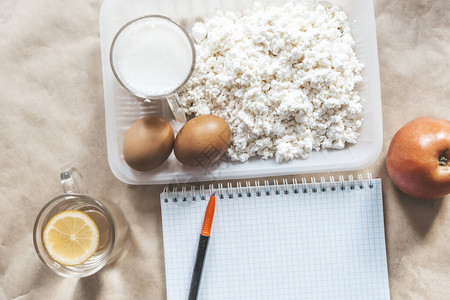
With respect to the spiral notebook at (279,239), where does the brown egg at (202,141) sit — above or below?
above

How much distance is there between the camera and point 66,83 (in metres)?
0.88

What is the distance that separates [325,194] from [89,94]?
582 millimetres

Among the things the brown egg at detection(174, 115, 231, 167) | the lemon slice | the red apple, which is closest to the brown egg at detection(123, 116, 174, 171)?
the brown egg at detection(174, 115, 231, 167)

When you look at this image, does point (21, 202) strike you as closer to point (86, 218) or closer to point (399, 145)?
point (86, 218)

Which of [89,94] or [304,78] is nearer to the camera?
[304,78]

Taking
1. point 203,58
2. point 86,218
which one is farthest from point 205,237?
point 203,58

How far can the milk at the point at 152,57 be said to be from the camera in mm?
727

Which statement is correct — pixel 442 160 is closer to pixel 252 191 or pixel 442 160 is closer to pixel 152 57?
pixel 252 191

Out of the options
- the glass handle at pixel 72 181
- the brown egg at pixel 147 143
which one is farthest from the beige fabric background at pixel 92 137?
the brown egg at pixel 147 143

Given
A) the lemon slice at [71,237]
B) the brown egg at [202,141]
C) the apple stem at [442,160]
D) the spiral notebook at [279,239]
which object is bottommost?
the spiral notebook at [279,239]

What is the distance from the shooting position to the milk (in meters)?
0.73

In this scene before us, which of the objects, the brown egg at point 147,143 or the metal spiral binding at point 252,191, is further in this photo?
the metal spiral binding at point 252,191

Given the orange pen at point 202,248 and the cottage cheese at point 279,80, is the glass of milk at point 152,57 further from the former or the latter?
the orange pen at point 202,248

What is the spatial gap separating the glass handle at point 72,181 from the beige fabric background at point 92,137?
2 centimetres
